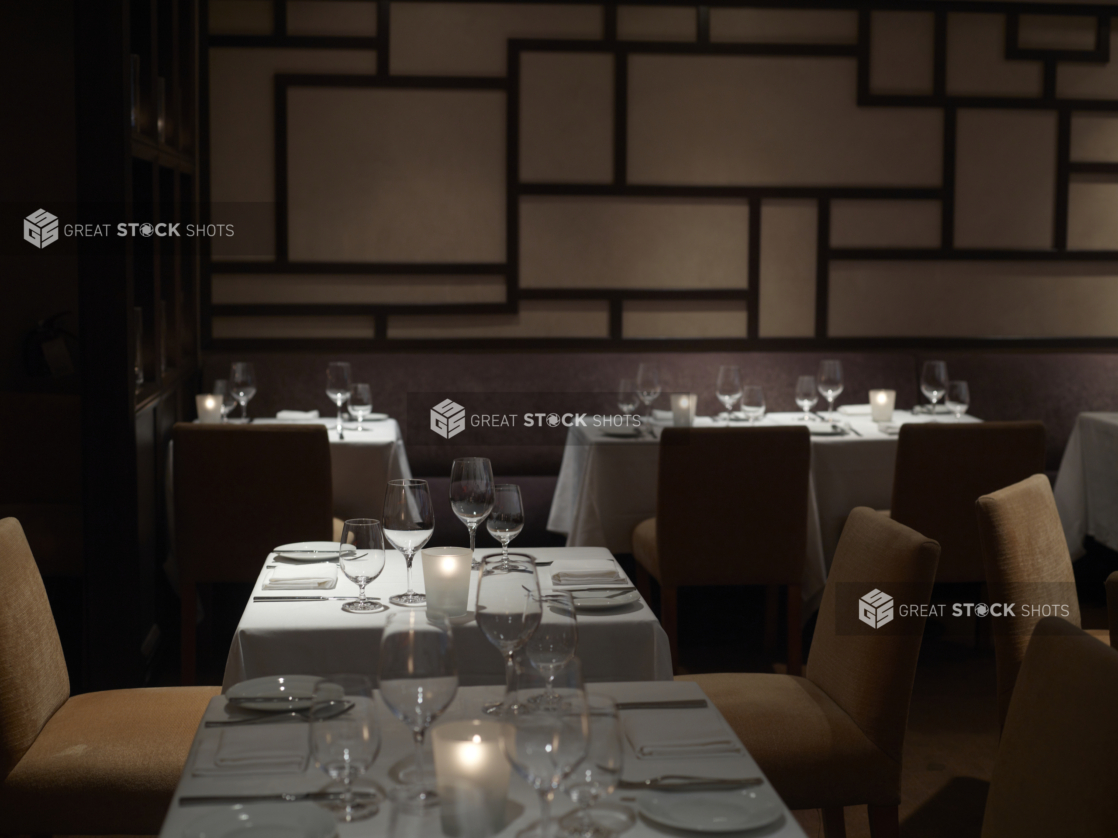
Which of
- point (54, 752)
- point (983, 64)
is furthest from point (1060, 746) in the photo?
point (983, 64)

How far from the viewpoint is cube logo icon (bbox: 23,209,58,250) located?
400 centimetres

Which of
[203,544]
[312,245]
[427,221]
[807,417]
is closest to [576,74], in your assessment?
[427,221]

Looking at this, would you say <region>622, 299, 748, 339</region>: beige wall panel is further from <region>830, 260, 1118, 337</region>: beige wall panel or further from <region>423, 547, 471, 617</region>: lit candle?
<region>423, 547, 471, 617</region>: lit candle

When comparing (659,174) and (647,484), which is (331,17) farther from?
(647,484)

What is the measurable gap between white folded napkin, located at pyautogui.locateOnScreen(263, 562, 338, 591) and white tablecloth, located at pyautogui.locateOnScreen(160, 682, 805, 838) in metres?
0.60

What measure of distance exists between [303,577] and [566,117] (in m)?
3.06

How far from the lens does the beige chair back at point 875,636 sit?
1859 millimetres

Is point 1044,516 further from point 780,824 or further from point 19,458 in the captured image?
point 19,458

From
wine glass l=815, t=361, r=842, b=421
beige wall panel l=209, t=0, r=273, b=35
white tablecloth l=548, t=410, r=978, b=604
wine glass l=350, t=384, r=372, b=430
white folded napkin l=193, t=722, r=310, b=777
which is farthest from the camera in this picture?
beige wall panel l=209, t=0, r=273, b=35

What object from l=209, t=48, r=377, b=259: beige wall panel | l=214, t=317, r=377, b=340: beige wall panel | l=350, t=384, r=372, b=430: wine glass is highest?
l=209, t=48, r=377, b=259: beige wall panel

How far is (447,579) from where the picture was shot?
186cm

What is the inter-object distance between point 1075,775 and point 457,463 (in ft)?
3.92

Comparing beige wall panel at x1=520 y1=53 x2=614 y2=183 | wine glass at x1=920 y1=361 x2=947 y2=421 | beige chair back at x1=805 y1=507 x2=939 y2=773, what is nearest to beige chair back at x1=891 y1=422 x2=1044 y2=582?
wine glass at x1=920 y1=361 x2=947 y2=421

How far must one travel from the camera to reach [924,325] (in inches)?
197
